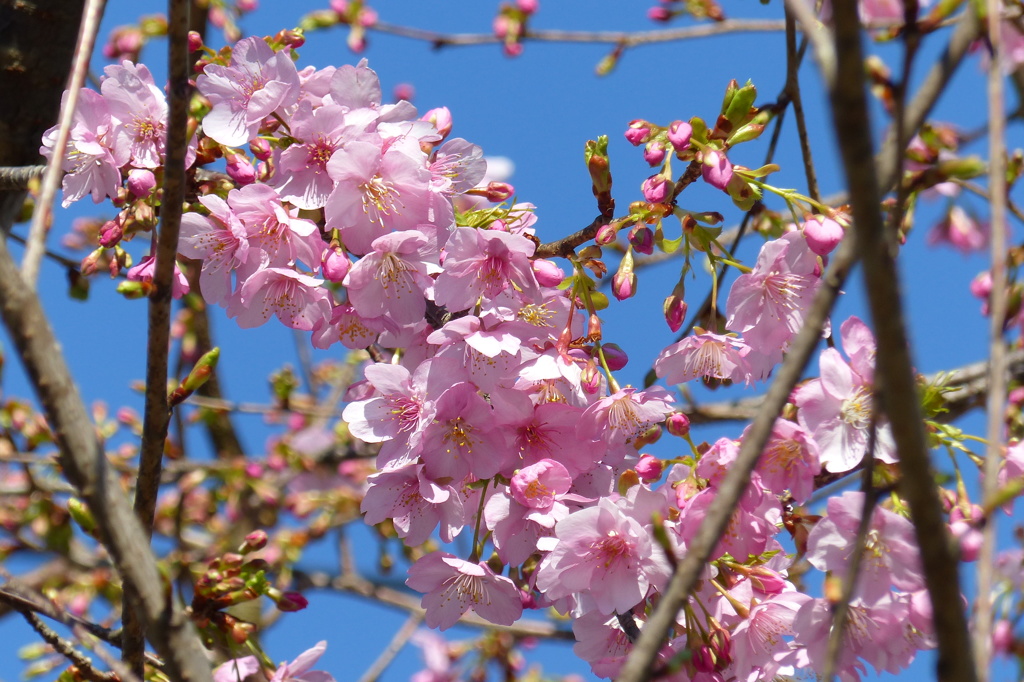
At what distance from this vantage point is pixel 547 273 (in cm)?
170

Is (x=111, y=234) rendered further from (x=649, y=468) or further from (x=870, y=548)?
(x=870, y=548)

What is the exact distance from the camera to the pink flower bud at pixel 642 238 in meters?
1.69

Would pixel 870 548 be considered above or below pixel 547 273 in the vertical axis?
below

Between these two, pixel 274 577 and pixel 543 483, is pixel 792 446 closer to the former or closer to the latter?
pixel 543 483

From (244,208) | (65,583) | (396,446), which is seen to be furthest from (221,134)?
(65,583)

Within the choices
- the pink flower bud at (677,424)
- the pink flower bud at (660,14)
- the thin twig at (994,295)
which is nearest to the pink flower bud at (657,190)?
the pink flower bud at (677,424)

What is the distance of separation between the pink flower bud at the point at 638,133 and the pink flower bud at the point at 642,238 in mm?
235

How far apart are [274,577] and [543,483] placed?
2.82 meters

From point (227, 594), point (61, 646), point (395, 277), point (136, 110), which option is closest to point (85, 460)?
point (61, 646)

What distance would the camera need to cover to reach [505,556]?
1.73 meters

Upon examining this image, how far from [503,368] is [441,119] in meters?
0.69

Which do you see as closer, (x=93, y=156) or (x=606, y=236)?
(x=606, y=236)

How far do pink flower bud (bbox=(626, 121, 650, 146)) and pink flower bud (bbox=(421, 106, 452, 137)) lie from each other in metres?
0.43

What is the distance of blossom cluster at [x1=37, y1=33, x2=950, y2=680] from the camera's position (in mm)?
1576
